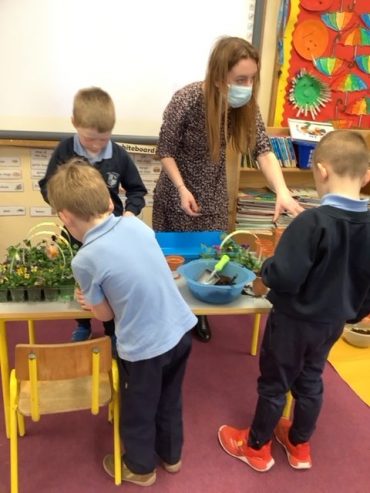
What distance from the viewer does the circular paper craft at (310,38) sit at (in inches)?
107

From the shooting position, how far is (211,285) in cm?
150

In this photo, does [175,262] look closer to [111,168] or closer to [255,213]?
[111,168]

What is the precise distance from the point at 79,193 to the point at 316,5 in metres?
2.28

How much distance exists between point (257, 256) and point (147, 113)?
1.37 metres

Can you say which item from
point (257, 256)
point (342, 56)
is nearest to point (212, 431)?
point (257, 256)

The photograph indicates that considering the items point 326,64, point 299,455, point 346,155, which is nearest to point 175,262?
point 346,155

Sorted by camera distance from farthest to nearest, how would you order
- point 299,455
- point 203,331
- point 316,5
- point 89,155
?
point 316,5
point 203,331
point 89,155
point 299,455

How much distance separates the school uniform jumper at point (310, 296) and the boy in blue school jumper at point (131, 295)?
0.32 meters

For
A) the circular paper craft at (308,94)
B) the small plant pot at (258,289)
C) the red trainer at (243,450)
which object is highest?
the circular paper craft at (308,94)

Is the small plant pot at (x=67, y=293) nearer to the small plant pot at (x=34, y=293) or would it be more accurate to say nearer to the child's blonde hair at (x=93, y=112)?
the small plant pot at (x=34, y=293)

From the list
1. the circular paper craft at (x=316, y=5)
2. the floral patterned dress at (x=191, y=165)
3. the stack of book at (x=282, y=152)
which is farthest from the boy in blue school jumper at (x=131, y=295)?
the circular paper craft at (x=316, y=5)

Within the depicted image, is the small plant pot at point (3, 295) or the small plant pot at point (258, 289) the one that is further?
the small plant pot at point (258, 289)

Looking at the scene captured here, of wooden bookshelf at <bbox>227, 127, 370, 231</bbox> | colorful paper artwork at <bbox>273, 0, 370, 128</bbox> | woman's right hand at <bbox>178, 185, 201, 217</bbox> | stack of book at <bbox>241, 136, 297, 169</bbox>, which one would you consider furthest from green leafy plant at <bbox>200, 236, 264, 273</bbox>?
colorful paper artwork at <bbox>273, 0, 370, 128</bbox>

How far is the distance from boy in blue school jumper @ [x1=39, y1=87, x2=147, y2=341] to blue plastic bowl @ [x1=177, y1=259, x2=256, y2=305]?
0.32 metres
